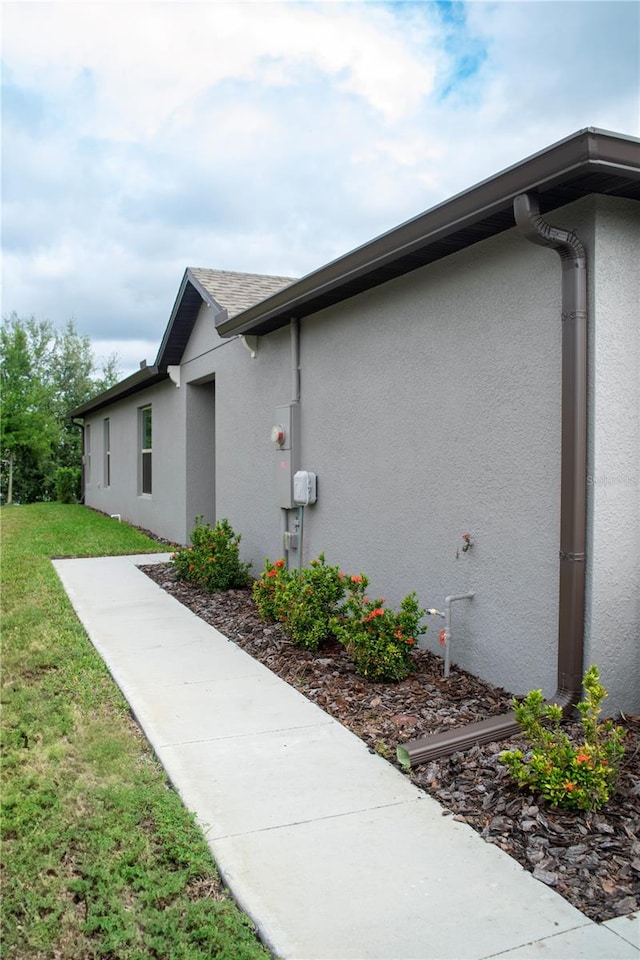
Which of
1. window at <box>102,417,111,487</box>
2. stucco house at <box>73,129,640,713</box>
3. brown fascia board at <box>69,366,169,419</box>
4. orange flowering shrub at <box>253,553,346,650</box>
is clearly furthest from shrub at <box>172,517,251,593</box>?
window at <box>102,417,111,487</box>

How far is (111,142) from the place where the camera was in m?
11.2

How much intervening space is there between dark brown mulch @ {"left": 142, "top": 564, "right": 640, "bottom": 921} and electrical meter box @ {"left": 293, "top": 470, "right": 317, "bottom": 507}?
149cm

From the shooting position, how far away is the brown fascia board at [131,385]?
12305 millimetres

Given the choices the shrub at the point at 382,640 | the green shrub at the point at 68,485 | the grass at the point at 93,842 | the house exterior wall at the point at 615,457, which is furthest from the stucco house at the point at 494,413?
the green shrub at the point at 68,485

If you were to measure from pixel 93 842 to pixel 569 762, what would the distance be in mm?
1994

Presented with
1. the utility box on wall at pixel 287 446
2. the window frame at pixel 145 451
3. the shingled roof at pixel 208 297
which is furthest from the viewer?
the window frame at pixel 145 451

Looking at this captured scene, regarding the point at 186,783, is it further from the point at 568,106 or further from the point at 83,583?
the point at 568,106

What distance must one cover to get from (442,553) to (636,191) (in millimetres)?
2557

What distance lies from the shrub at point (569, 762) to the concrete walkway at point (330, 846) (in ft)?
1.25

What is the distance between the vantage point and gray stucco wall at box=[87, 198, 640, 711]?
13.2ft

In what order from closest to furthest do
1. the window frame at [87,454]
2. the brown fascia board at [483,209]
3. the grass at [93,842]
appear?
the grass at [93,842]
the brown fascia board at [483,209]
the window frame at [87,454]

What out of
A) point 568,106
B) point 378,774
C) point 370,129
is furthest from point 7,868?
point 370,129

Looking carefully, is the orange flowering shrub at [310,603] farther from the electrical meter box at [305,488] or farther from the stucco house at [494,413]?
the electrical meter box at [305,488]

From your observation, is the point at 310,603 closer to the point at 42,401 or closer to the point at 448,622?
the point at 448,622
